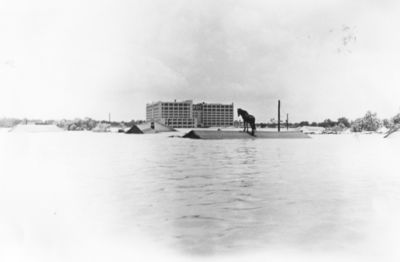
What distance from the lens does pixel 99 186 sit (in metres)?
4.96

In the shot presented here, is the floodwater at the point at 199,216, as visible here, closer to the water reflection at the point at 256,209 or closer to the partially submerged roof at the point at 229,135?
the water reflection at the point at 256,209

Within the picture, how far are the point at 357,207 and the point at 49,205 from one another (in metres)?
3.28

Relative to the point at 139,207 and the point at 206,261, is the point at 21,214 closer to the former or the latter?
the point at 139,207

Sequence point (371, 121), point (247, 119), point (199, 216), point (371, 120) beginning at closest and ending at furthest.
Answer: point (199, 216)
point (371, 120)
point (371, 121)
point (247, 119)

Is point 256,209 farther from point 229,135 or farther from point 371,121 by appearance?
point 229,135

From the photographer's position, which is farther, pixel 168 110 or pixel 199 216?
pixel 168 110

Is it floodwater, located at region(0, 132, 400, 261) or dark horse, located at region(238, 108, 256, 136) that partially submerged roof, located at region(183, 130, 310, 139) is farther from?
floodwater, located at region(0, 132, 400, 261)

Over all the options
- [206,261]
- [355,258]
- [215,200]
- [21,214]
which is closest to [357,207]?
[355,258]

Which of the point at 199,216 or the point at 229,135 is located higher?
the point at 229,135

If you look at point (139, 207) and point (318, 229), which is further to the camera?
point (139, 207)

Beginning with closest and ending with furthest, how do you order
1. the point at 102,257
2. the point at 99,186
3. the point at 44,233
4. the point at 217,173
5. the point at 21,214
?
the point at 102,257 → the point at 44,233 → the point at 21,214 → the point at 99,186 → the point at 217,173

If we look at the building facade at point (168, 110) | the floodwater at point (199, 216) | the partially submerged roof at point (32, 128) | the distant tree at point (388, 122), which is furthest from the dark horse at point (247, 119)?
the floodwater at point (199, 216)

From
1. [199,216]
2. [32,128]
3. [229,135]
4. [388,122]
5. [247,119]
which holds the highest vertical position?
[247,119]

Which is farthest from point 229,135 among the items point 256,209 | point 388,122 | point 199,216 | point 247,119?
point 199,216
